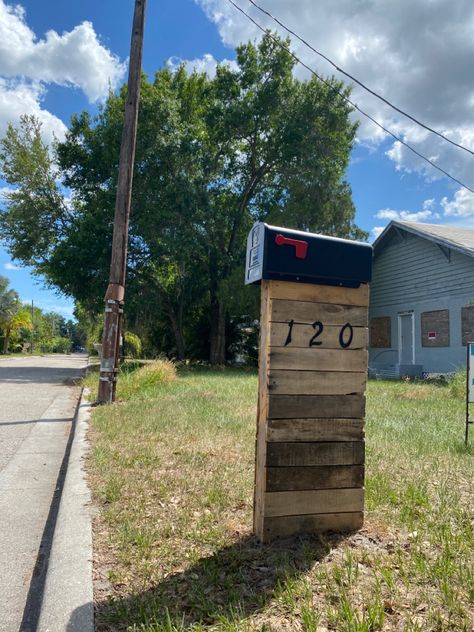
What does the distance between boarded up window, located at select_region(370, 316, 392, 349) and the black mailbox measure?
17.1 m

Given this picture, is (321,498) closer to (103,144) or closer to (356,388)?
(356,388)

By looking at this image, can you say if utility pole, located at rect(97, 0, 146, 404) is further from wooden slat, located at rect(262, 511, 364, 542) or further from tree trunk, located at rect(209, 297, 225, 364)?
tree trunk, located at rect(209, 297, 225, 364)

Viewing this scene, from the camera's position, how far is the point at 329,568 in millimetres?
2629

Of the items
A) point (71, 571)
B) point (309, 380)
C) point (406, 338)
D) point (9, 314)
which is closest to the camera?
point (71, 571)

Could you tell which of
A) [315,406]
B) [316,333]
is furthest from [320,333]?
[315,406]

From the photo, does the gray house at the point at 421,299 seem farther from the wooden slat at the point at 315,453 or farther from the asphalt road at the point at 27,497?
the wooden slat at the point at 315,453

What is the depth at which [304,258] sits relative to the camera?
2889 mm

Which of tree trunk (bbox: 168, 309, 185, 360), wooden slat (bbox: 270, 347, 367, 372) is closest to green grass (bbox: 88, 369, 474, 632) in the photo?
wooden slat (bbox: 270, 347, 367, 372)

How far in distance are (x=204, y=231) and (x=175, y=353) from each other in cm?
902

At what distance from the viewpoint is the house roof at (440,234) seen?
14560 mm

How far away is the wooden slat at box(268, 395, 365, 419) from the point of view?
2889mm

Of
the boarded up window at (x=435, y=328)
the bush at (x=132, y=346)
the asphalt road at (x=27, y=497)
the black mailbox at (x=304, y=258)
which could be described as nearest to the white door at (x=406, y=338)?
the boarded up window at (x=435, y=328)

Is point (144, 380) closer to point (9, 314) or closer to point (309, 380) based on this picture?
point (309, 380)

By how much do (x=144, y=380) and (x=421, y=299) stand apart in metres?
10.6
